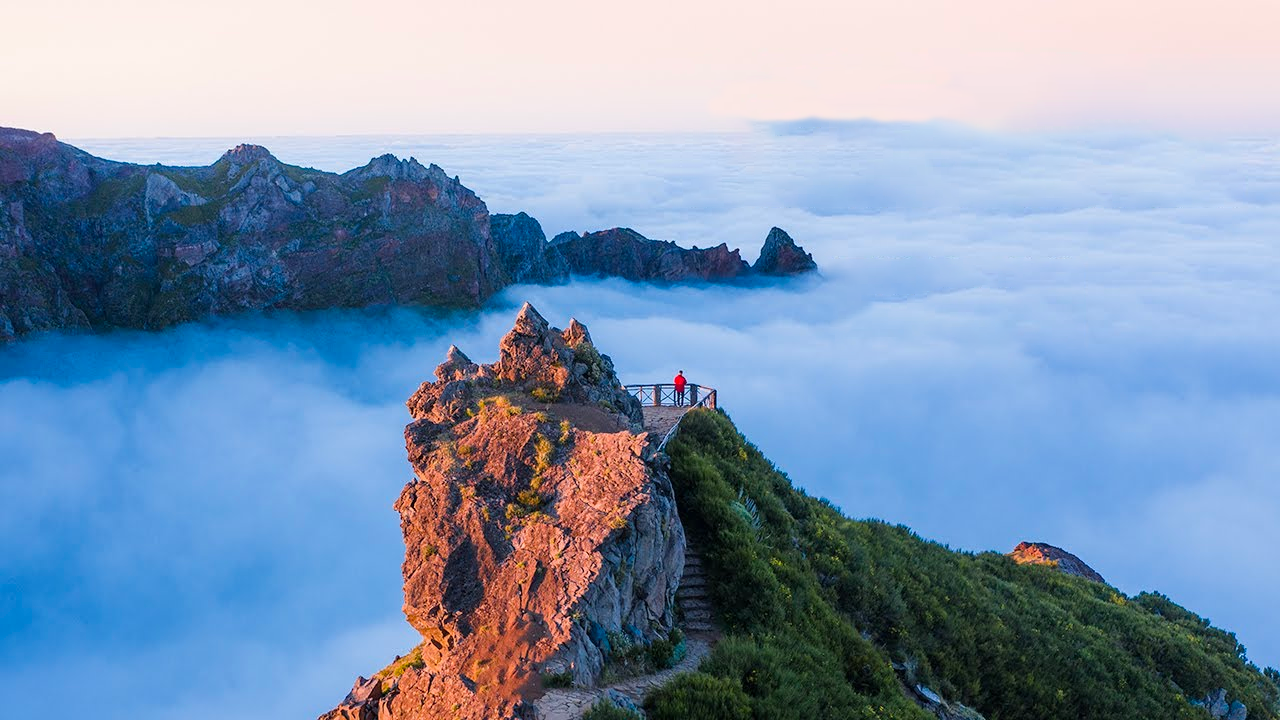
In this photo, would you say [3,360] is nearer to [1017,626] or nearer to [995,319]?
[1017,626]

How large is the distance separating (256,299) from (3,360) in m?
27.1

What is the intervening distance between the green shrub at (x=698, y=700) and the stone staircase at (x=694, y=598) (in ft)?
11.2

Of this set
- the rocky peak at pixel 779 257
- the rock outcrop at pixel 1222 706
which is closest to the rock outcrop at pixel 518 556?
the rock outcrop at pixel 1222 706

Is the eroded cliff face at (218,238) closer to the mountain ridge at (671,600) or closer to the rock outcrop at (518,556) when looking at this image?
the mountain ridge at (671,600)

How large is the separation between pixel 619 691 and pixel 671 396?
60.3 feet

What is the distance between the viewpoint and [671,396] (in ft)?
110

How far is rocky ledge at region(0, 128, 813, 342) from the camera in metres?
90.4

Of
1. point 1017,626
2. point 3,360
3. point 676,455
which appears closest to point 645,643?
point 676,455

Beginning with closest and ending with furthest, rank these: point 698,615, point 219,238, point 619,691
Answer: point 619,691 → point 698,615 → point 219,238

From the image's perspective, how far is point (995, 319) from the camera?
174375 millimetres

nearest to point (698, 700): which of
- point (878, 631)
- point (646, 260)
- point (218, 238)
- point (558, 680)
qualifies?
point (558, 680)

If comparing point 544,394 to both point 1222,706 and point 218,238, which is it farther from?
point 218,238

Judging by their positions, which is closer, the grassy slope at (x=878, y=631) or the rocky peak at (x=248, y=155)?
the grassy slope at (x=878, y=631)

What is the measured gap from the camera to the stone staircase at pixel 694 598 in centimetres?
2003
